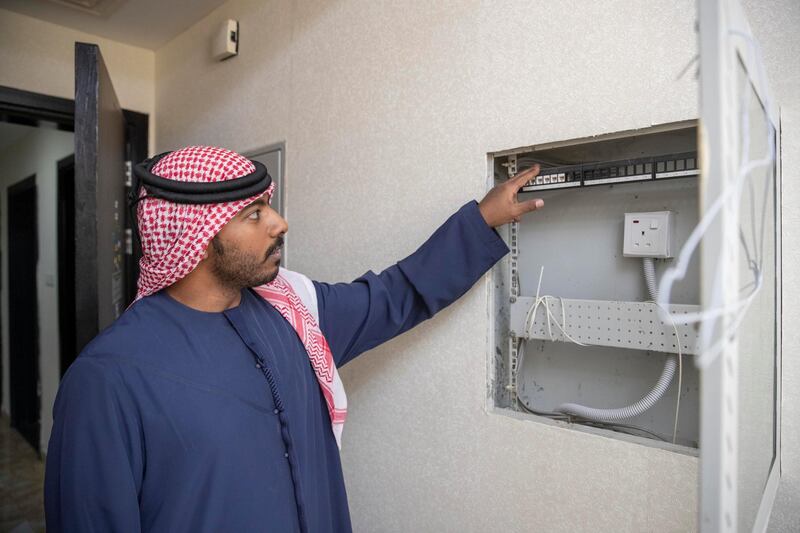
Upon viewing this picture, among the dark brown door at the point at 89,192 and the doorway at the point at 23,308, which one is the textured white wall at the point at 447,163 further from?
the doorway at the point at 23,308

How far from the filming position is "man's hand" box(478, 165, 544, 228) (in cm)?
114

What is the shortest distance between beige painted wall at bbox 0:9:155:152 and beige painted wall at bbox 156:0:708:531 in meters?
1.06

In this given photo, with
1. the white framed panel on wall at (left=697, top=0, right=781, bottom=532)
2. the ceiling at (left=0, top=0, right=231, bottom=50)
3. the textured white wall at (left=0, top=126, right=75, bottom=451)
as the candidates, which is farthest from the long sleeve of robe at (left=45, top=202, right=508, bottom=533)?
the textured white wall at (left=0, top=126, right=75, bottom=451)

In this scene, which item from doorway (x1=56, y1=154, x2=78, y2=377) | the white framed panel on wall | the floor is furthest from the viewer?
doorway (x1=56, y1=154, x2=78, y2=377)

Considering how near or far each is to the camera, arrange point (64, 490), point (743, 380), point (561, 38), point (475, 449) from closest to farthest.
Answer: point (743, 380), point (64, 490), point (561, 38), point (475, 449)

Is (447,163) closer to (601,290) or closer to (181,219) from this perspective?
(601,290)

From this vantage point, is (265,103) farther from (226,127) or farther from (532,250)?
(532,250)

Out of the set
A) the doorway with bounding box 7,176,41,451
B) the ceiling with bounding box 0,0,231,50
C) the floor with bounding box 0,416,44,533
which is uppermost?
the ceiling with bounding box 0,0,231,50

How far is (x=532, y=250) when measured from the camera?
1.30 meters

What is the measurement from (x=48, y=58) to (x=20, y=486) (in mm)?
2596

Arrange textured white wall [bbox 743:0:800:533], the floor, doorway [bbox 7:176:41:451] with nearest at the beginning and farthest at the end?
textured white wall [bbox 743:0:800:533]
the floor
doorway [bbox 7:176:41:451]

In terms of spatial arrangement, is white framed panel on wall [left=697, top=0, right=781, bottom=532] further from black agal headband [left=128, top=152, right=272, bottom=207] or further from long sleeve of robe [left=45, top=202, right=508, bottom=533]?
black agal headband [left=128, top=152, right=272, bottom=207]

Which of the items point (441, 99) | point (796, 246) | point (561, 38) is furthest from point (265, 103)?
point (796, 246)

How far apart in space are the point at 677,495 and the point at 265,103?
1.83 metres
